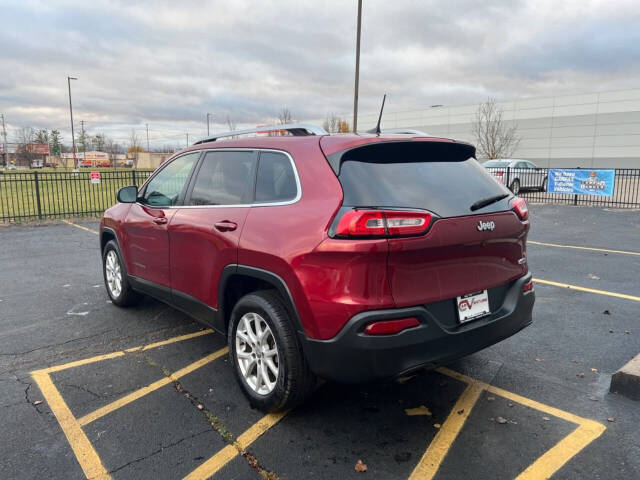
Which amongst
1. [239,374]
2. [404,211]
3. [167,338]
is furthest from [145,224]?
[404,211]

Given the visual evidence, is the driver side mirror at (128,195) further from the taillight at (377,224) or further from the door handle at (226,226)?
the taillight at (377,224)

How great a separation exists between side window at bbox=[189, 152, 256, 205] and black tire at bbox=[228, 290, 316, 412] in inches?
28.8

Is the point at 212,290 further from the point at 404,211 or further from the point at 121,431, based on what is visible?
the point at 404,211

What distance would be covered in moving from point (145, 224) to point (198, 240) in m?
1.08

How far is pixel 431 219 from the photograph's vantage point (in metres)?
2.60

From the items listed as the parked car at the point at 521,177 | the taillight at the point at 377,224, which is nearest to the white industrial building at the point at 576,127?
the parked car at the point at 521,177

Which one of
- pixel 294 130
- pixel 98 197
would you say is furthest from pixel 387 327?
pixel 98 197

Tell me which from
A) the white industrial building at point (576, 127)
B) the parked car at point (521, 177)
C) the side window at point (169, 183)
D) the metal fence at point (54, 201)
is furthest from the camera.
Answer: the white industrial building at point (576, 127)

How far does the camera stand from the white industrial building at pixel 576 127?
4134cm

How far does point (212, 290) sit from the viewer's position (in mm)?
3461

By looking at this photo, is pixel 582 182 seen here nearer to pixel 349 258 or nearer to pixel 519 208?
pixel 519 208

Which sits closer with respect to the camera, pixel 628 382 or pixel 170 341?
pixel 628 382

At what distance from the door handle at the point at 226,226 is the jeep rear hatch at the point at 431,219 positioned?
89 cm

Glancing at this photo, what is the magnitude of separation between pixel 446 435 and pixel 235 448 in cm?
125
